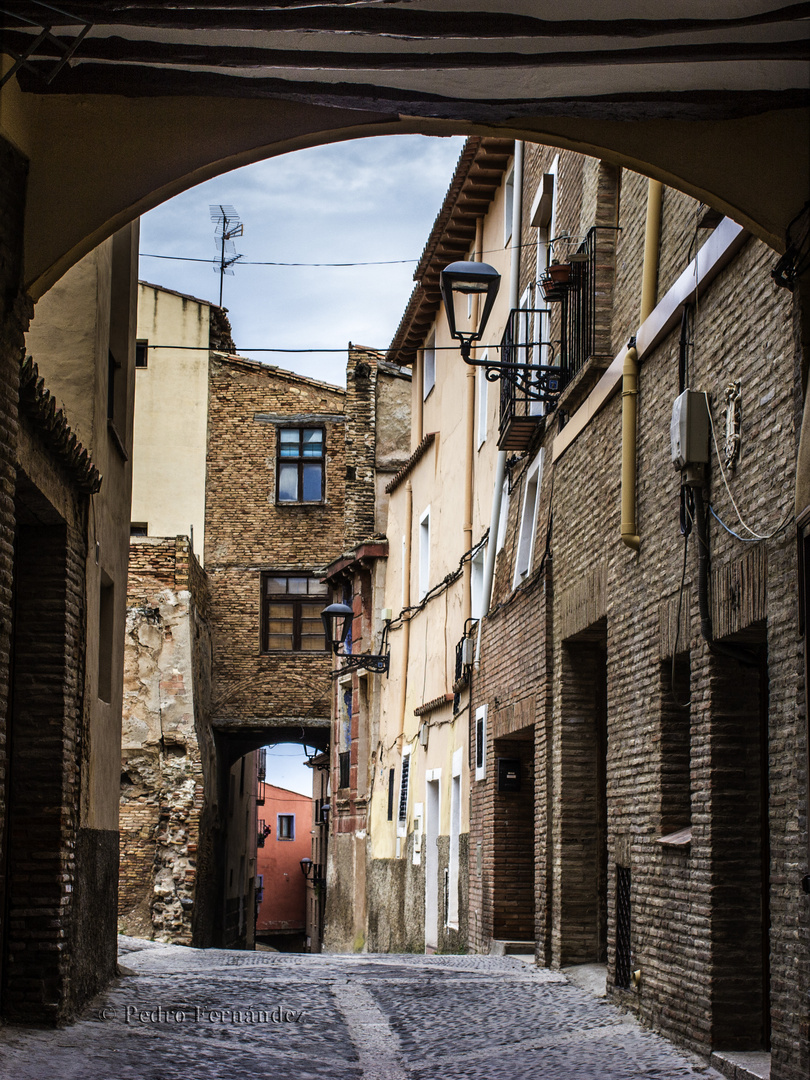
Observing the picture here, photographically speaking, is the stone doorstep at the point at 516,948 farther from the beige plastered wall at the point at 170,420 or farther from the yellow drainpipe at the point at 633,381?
the beige plastered wall at the point at 170,420

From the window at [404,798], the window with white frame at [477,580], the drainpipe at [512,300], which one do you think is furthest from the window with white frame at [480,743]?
the window at [404,798]

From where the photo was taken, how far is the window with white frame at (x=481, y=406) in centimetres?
1812

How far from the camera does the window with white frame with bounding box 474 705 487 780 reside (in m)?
15.4

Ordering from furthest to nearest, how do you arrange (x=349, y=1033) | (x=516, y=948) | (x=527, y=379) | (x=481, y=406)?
(x=481, y=406) → (x=516, y=948) → (x=527, y=379) → (x=349, y=1033)

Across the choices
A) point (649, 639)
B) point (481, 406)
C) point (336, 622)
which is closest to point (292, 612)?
point (336, 622)

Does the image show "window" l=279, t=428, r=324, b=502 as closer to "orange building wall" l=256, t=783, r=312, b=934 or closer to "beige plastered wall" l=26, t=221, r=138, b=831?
"beige plastered wall" l=26, t=221, r=138, b=831

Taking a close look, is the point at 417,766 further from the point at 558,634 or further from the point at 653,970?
the point at 653,970

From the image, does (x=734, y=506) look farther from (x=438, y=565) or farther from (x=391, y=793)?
(x=391, y=793)

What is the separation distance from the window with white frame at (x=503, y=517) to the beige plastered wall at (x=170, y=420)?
14836 millimetres

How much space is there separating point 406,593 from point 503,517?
7.42m

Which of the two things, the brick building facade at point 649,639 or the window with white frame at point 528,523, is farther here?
the window with white frame at point 528,523

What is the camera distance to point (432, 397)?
22.5 metres

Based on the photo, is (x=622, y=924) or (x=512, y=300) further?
(x=512, y=300)

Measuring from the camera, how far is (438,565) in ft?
67.8
